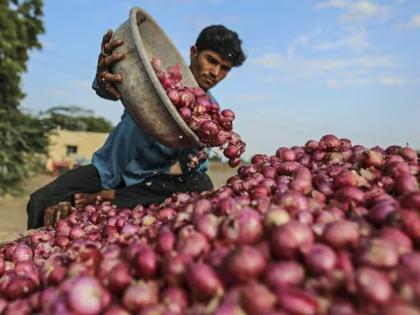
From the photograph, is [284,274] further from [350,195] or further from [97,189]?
[97,189]

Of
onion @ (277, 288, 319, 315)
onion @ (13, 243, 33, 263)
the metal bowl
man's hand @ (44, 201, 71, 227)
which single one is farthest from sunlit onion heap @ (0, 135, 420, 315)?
man's hand @ (44, 201, 71, 227)

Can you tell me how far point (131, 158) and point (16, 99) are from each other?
51.8 feet

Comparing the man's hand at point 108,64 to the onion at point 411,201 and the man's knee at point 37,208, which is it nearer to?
the man's knee at point 37,208

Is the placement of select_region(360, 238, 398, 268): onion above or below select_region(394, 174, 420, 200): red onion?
below

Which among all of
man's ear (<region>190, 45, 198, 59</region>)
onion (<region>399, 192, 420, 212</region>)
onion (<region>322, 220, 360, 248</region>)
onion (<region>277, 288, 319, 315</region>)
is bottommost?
onion (<region>277, 288, 319, 315</region>)

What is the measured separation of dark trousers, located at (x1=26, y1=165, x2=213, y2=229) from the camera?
383cm

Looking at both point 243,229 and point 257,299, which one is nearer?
point 257,299

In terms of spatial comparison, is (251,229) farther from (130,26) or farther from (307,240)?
(130,26)

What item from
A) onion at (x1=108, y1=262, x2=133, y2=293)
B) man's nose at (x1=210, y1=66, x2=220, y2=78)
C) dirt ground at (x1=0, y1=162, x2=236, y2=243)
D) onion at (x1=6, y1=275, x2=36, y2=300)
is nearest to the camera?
onion at (x1=108, y1=262, x2=133, y2=293)

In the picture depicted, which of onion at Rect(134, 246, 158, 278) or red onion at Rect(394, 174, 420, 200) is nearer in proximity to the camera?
onion at Rect(134, 246, 158, 278)

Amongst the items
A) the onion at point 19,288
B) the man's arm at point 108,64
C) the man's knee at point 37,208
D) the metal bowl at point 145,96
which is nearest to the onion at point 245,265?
the onion at point 19,288

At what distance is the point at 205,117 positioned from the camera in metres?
2.85

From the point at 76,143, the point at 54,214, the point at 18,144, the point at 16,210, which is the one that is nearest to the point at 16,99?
the point at 18,144

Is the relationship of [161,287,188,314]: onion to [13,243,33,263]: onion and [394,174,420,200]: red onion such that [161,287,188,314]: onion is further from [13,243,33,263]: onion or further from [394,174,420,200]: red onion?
[13,243,33,263]: onion
